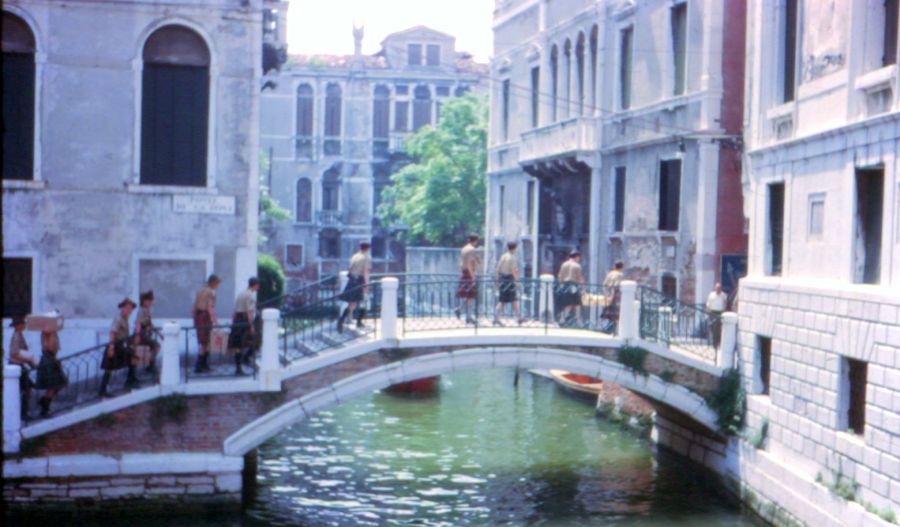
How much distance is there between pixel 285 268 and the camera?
137 ft

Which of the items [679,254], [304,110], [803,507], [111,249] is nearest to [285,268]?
[304,110]

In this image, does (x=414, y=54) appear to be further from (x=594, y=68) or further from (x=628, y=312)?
(x=628, y=312)

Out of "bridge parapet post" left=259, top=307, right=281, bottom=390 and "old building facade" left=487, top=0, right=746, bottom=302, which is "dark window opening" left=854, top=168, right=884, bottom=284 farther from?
"old building facade" left=487, top=0, right=746, bottom=302

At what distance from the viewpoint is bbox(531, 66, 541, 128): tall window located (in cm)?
2586

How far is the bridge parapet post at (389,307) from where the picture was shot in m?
12.9

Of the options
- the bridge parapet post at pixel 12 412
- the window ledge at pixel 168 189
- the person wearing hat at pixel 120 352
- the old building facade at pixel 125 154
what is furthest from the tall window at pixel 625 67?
the bridge parapet post at pixel 12 412

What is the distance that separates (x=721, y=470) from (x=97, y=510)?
7.64 metres

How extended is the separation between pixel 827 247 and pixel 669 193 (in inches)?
320

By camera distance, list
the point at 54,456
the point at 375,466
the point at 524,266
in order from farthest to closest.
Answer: the point at 524,266
the point at 375,466
the point at 54,456

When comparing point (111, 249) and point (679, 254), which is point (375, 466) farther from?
point (679, 254)

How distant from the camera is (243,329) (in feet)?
42.1

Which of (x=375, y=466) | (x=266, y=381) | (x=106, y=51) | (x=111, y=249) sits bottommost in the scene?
(x=375, y=466)

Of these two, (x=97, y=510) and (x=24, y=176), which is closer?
(x=97, y=510)

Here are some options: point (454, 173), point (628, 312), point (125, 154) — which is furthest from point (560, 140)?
point (454, 173)
